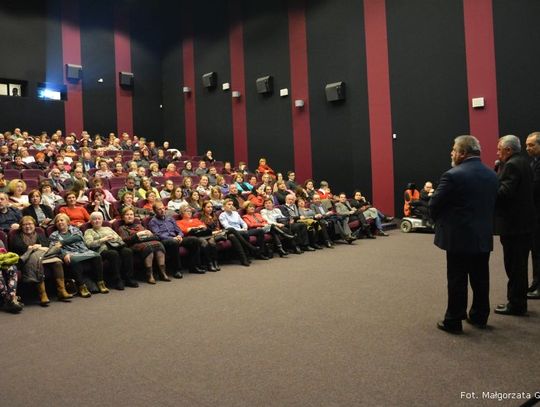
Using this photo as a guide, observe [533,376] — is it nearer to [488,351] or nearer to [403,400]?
[488,351]

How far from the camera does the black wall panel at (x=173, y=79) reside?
11570 millimetres

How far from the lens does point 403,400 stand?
1760 mm

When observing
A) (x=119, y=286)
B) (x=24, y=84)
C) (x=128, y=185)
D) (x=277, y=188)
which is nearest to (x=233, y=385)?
(x=119, y=286)

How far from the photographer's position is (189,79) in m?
11.3

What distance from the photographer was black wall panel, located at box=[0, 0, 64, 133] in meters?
9.59

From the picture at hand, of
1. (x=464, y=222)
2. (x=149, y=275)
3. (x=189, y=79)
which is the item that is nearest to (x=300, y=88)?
(x=189, y=79)

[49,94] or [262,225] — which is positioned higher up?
[49,94]

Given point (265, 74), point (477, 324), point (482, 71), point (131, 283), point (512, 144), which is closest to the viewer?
point (477, 324)

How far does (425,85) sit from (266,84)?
3294mm

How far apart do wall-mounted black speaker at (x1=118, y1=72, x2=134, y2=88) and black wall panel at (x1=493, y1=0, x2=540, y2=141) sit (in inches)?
310

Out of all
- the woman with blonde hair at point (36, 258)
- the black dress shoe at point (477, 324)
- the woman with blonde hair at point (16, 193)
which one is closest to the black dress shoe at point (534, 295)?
the black dress shoe at point (477, 324)

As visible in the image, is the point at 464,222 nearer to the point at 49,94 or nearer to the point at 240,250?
the point at 240,250

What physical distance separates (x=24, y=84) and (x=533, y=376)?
1069cm

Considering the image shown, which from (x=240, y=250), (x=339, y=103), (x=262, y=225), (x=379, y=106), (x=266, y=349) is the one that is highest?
(x=339, y=103)
